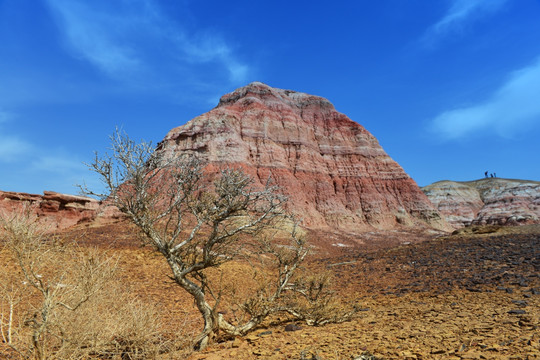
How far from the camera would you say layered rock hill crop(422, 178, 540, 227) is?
200ft

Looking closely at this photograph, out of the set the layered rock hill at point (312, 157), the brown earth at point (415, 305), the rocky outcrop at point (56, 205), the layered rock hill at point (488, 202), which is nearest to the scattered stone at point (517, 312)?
the brown earth at point (415, 305)

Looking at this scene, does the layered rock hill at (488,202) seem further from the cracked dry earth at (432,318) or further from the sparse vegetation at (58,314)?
the sparse vegetation at (58,314)

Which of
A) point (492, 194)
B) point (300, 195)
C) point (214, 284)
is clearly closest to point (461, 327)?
point (214, 284)

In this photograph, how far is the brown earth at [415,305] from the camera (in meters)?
4.14

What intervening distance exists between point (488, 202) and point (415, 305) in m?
79.5

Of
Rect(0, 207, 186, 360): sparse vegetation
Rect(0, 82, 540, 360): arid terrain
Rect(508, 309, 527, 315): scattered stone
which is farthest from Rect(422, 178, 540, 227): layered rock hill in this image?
Rect(0, 207, 186, 360): sparse vegetation

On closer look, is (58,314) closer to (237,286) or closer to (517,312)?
(237,286)

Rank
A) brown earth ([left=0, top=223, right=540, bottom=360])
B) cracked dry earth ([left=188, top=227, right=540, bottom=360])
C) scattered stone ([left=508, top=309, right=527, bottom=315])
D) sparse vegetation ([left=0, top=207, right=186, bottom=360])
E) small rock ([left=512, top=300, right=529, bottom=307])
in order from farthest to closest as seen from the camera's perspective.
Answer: small rock ([left=512, top=300, right=529, bottom=307])
scattered stone ([left=508, top=309, right=527, bottom=315])
brown earth ([left=0, top=223, right=540, bottom=360])
cracked dry earth ([left=188, top=227, right=540, bottom=360])
sparse vegetation ([left=0, top=207, right=186, bottom=360])

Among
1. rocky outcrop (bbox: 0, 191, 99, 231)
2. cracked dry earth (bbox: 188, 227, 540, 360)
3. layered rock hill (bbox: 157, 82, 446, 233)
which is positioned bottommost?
cracked dry earth (bbox: 188, 227, 540, 360)

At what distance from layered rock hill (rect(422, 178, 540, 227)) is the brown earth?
5744cm

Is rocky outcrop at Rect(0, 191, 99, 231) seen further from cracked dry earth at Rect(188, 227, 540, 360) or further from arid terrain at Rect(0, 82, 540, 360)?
cracked dry earth at Rect(188, 227, 540, 360)

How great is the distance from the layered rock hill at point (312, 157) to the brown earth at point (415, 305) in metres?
29.2

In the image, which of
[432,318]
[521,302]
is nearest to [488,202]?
[521,302]

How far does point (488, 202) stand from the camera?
70.6 m
